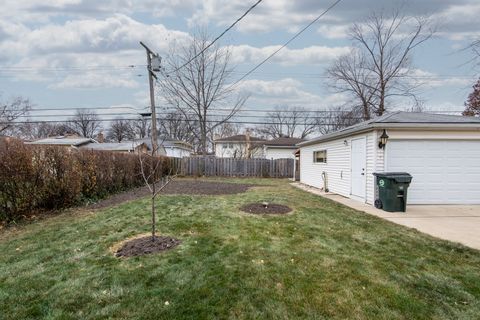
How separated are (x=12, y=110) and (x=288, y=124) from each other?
34696 mm

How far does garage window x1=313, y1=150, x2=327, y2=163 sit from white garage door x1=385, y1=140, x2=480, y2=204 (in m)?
5.09

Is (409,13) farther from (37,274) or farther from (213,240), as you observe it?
(37,274)

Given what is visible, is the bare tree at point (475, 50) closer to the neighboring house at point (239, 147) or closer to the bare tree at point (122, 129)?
the neighboring house at point (239, 147)

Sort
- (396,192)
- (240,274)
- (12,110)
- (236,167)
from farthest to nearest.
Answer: (12,110), (236,167), (396,192), (240,274)

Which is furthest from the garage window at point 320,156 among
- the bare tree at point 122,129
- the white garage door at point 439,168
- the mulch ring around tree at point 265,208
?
the bare tree at point 122,129

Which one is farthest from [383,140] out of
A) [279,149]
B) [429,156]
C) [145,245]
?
[279,149]

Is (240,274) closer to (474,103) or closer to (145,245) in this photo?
(145,245)

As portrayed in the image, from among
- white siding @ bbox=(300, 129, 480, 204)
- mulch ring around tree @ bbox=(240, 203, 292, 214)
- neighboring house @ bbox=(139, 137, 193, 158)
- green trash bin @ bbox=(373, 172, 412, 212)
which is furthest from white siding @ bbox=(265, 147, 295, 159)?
mulch ring around tree @ bbox=(240, 203, 292, 214)

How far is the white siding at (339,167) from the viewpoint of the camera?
9430 mm

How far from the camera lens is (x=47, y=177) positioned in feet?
25.3

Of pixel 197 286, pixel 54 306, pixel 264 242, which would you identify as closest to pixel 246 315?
pixel 197 286

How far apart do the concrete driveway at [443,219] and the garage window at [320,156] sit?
4.98 meters

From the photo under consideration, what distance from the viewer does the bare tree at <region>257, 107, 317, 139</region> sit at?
4897 centimetres

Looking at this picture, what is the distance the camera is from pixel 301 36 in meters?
9.64
